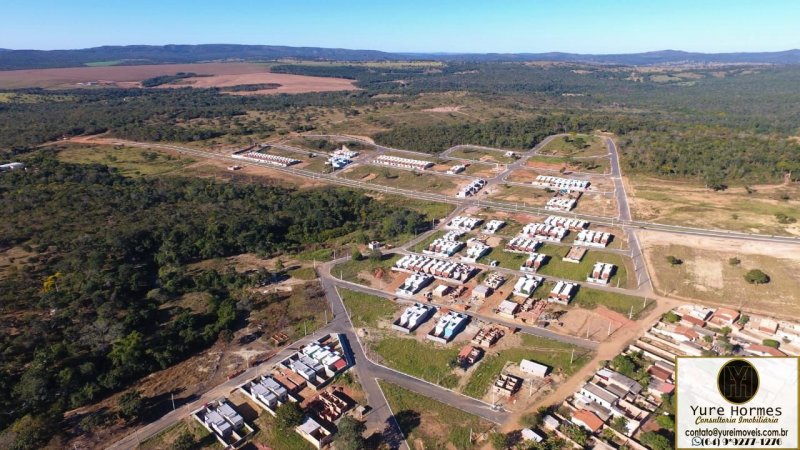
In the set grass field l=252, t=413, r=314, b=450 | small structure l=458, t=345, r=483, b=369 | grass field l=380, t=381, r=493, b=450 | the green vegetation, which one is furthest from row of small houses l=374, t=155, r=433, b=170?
grass field l=252, t=413, r=314, b=450

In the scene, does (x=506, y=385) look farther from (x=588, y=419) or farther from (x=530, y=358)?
(x=588, y=419)

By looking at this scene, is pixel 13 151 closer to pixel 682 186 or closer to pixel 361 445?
pixel 361 445

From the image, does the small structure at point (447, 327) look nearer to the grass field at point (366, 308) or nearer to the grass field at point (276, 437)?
the grass field at point (366, 308)

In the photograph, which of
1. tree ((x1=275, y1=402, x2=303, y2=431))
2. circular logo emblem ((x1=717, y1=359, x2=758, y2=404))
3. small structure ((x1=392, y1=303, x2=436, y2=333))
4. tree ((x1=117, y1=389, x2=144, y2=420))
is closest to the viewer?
circular logo emblem ((x1=717, y1=359, x2=758, y2=404))

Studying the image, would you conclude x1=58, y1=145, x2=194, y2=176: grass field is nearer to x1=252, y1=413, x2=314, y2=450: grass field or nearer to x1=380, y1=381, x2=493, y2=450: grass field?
x1=252, y1=413, x2=314, y2=450: grass field

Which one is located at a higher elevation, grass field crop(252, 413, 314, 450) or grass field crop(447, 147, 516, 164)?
grass field crop(447, 147, 516, 164)
